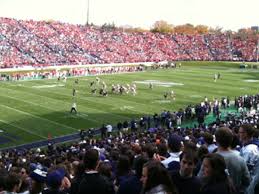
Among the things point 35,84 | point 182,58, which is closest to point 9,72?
point 35,84

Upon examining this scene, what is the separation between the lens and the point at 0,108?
1251 inches

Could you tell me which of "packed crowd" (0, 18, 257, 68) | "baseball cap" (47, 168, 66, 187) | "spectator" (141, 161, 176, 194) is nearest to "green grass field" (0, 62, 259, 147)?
"packed crowd" (0, 18, 257, 68)

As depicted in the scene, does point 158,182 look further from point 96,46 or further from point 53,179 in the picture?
point 96,46

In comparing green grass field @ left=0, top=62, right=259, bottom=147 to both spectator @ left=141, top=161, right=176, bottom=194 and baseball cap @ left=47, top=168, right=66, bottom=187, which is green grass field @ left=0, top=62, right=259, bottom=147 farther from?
spectator @ left=141, top=161, right=176, bottom=194

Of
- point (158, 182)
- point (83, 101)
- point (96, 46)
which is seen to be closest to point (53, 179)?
point (158, 182)

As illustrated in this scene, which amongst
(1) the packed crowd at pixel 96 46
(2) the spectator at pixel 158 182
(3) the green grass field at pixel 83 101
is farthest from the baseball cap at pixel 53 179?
(1) the packed crowd at pixel 96 46

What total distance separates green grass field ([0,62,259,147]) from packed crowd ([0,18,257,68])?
16160 mm

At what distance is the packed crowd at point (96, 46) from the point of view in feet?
210

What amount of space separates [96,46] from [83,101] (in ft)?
137

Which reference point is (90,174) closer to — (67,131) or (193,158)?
(193,158)

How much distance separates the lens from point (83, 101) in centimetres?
3453

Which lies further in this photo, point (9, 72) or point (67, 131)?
point (9, 72)

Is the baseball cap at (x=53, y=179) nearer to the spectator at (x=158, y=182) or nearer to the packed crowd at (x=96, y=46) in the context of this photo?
the spectator at (x=158, y=182)

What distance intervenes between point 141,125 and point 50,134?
227 inches
